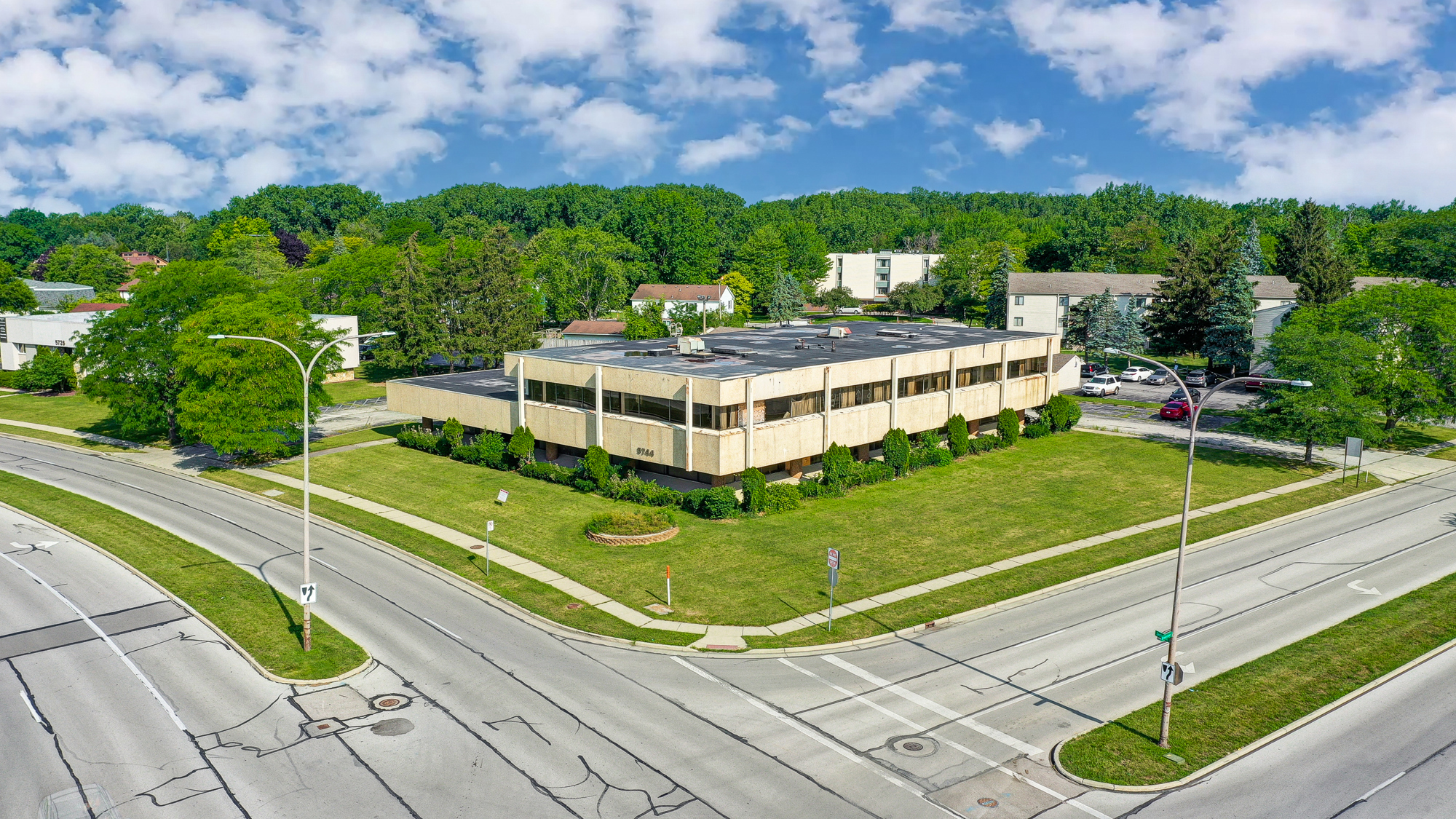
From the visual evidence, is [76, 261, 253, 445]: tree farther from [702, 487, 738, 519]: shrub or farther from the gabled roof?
the gabled roof

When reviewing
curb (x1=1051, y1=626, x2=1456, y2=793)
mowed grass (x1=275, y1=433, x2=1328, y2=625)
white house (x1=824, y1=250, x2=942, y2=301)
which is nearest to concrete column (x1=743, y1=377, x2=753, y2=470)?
mowed grass (x1=275, y1=433, x2=1328, y2=625)

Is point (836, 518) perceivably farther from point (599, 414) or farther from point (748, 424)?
point (599, 414)

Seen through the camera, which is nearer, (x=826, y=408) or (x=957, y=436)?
(x=826, y=408)

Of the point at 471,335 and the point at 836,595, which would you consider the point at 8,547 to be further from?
the point at 471,335

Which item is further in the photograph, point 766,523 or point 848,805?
point 766,523

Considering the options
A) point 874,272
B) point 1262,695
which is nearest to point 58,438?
point 1262,695

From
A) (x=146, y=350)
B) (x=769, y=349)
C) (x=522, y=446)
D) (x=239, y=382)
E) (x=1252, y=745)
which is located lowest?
(x=1252, y=745)

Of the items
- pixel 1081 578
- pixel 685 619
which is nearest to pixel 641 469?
pixel 685 619
